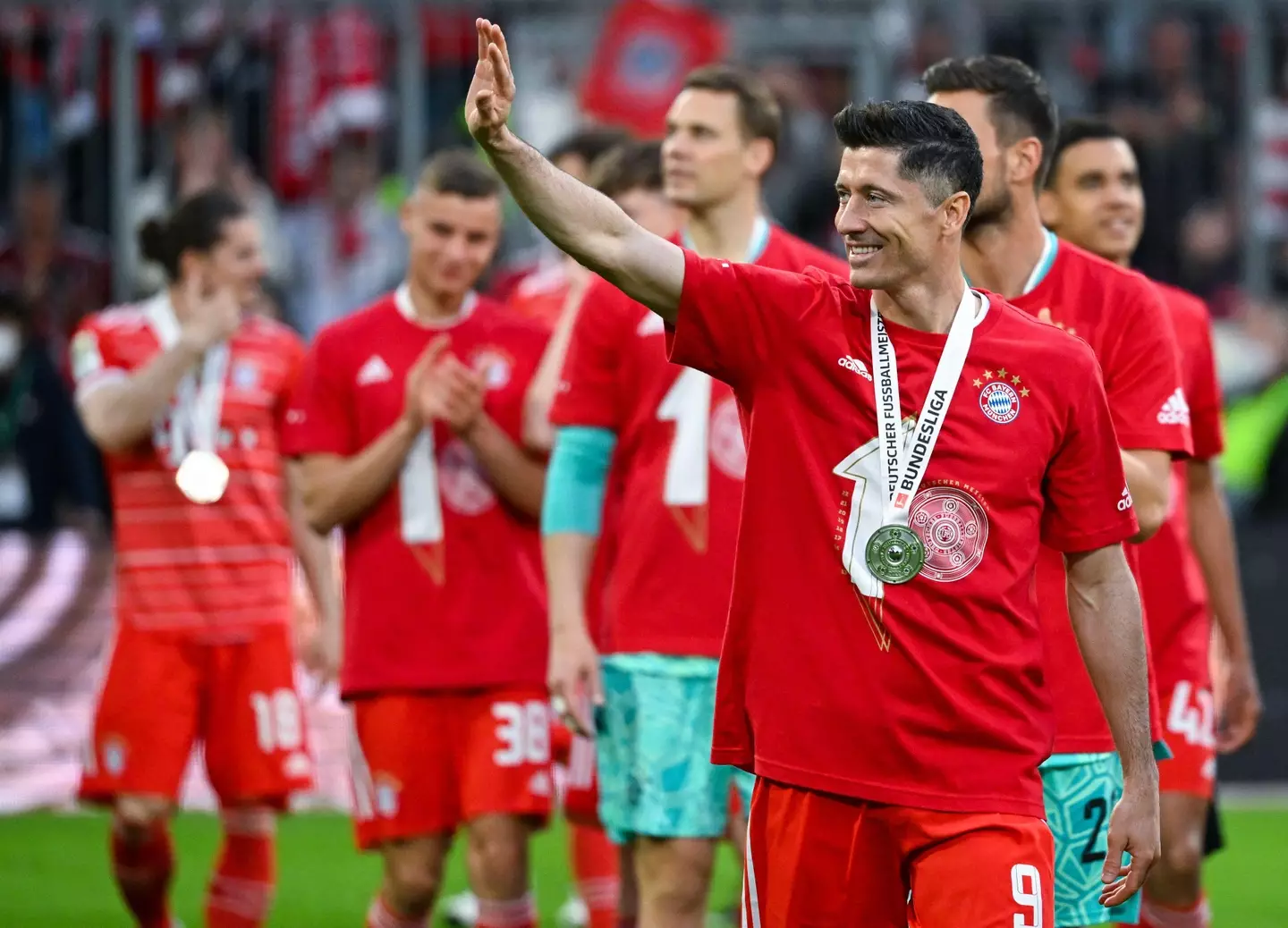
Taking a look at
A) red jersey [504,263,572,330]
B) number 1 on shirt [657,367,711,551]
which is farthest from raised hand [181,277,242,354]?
number 1 on shirt [657,367,711,551]

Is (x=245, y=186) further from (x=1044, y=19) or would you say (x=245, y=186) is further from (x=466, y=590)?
(x=466, y=590)

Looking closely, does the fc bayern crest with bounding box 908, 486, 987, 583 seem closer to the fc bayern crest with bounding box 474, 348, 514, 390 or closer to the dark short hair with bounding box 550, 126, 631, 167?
the fc bayern crest with bounding box 474, 348, 514, 390

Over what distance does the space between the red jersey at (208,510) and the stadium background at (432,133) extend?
3.48m

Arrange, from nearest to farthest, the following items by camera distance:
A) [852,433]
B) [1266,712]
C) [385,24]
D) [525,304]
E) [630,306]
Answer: [852,433] → [630,306] → [525,304] → [1266,712] → [385,24]

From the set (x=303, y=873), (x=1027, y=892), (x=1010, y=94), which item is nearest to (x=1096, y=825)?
(x=1027, y=892)

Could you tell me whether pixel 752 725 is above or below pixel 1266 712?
above

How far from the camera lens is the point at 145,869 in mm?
7340

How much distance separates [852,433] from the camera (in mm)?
4266

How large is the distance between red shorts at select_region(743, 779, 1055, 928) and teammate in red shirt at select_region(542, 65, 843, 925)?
4.63 feet

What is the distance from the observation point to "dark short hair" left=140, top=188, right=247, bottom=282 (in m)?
7.70

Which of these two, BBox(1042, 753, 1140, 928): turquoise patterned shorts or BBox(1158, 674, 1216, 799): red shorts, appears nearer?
BBox(1042, 753, 1140, 928): turquoise patterned shorts

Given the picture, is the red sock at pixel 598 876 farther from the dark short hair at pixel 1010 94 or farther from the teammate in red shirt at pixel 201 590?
the dark short hair at pixel 1010 94

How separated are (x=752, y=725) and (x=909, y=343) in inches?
32.6

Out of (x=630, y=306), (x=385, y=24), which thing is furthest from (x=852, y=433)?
(x=385, y=24)
